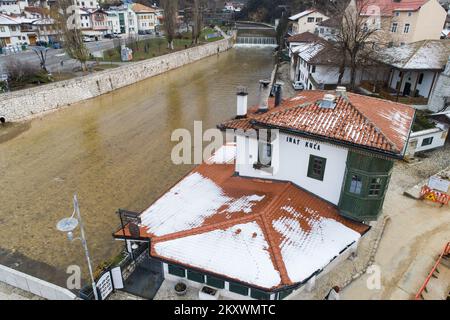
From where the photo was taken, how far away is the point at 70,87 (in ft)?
131

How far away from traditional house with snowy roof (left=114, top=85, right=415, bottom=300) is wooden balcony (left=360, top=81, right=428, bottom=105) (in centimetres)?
1820

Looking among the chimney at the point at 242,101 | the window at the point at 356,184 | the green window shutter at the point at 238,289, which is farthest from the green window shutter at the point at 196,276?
the chimney at the point at 242,101

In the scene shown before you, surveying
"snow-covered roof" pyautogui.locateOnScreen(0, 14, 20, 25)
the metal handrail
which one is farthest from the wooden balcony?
"snow-covered roof" pyautogui.locateOnScreen(0, 14, 20, 25)

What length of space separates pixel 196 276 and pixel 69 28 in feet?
135

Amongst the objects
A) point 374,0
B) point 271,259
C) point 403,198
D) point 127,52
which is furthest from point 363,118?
point 127,52

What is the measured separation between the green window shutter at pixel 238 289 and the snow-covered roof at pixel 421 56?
2912cm

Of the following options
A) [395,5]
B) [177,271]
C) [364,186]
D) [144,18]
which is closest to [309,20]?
[395,5]

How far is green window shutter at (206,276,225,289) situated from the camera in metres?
12.0

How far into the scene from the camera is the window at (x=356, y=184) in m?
13.3

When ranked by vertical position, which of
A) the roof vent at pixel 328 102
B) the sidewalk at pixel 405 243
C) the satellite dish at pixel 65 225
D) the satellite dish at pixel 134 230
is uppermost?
the roof vent at pixel 328 102

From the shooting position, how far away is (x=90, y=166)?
988 inches

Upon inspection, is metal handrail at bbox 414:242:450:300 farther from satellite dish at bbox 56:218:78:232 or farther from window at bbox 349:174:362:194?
satellite dish at bbox 56:218:78:232

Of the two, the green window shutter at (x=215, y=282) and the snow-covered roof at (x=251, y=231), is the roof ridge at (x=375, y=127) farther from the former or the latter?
the green window shutter at (x=215, y=282)

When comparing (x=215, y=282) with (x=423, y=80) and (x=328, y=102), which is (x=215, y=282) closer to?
(x=328, y=102)
